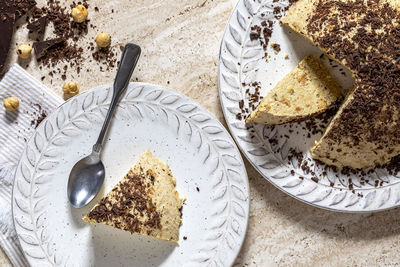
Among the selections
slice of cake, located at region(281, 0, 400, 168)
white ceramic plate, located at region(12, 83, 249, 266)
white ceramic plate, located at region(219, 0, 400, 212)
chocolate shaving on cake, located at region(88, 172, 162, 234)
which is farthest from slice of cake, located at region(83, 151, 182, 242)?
slice of cake, located at region(281, 0, 400, 168)

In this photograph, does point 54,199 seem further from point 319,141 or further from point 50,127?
point 319,141

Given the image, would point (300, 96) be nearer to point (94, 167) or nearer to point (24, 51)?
point (94, 167)

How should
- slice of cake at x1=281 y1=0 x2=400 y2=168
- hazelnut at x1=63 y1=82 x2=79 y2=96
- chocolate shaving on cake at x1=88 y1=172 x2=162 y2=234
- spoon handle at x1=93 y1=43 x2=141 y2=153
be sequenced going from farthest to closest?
hazelnut at x1=63 y1=82 x2=79 y2=96 < spoon handle at x1=93 y1=43 x2=141 y2=153 < chocolate shaving on cake at x1=88 y1=172 x2=162 y2=234 < slice of cake at x1=281 y1=0 x2=400 y2=168

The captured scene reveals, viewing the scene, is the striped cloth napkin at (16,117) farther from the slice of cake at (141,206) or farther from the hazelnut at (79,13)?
the slice of cake at (141,206)

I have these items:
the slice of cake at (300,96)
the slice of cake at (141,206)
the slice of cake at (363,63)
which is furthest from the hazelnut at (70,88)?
the slice of cake at (363,63)

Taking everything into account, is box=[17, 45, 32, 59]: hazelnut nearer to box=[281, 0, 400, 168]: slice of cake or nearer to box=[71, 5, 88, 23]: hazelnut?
box=[71, 5, 88, 23]: hazelnut

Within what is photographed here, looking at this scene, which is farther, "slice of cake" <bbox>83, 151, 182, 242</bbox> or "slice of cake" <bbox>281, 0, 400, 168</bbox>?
"slice of cake" <bbox>83, 151, 182, 242</bbox>
